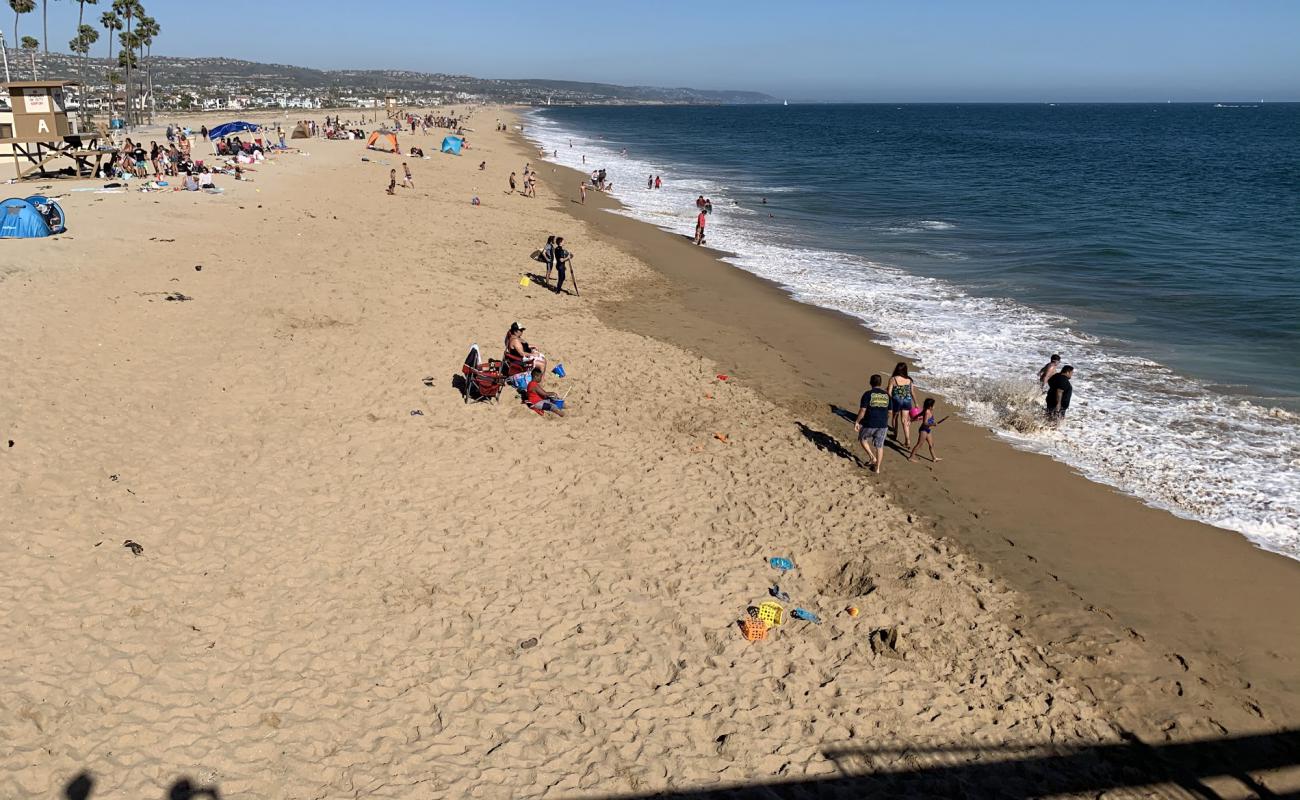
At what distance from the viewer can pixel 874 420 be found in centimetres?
1066

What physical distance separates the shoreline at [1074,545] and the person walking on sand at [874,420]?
0.44 metres

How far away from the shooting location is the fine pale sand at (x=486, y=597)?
5930 millimetres

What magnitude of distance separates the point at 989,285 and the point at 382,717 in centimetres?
2124

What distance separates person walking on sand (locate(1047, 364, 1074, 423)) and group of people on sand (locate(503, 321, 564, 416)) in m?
7.91

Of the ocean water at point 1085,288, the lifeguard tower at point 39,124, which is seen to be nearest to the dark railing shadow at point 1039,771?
the ocean water at point 1085,288

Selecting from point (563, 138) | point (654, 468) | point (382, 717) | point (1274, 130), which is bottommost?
point (382, 717)

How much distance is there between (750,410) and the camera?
12.7 meters

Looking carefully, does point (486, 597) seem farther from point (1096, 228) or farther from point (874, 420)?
point (1096, 228)

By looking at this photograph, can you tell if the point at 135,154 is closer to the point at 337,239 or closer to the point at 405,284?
the point at 337,239

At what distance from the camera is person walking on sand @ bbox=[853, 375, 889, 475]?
34.6 ft

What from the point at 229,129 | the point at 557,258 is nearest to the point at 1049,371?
the point at 557,258

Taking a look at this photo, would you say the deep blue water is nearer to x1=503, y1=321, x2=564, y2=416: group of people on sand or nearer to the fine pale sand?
the fine pale sand

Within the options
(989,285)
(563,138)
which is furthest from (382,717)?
(563,138)

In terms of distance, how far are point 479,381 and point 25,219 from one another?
12322 mm
